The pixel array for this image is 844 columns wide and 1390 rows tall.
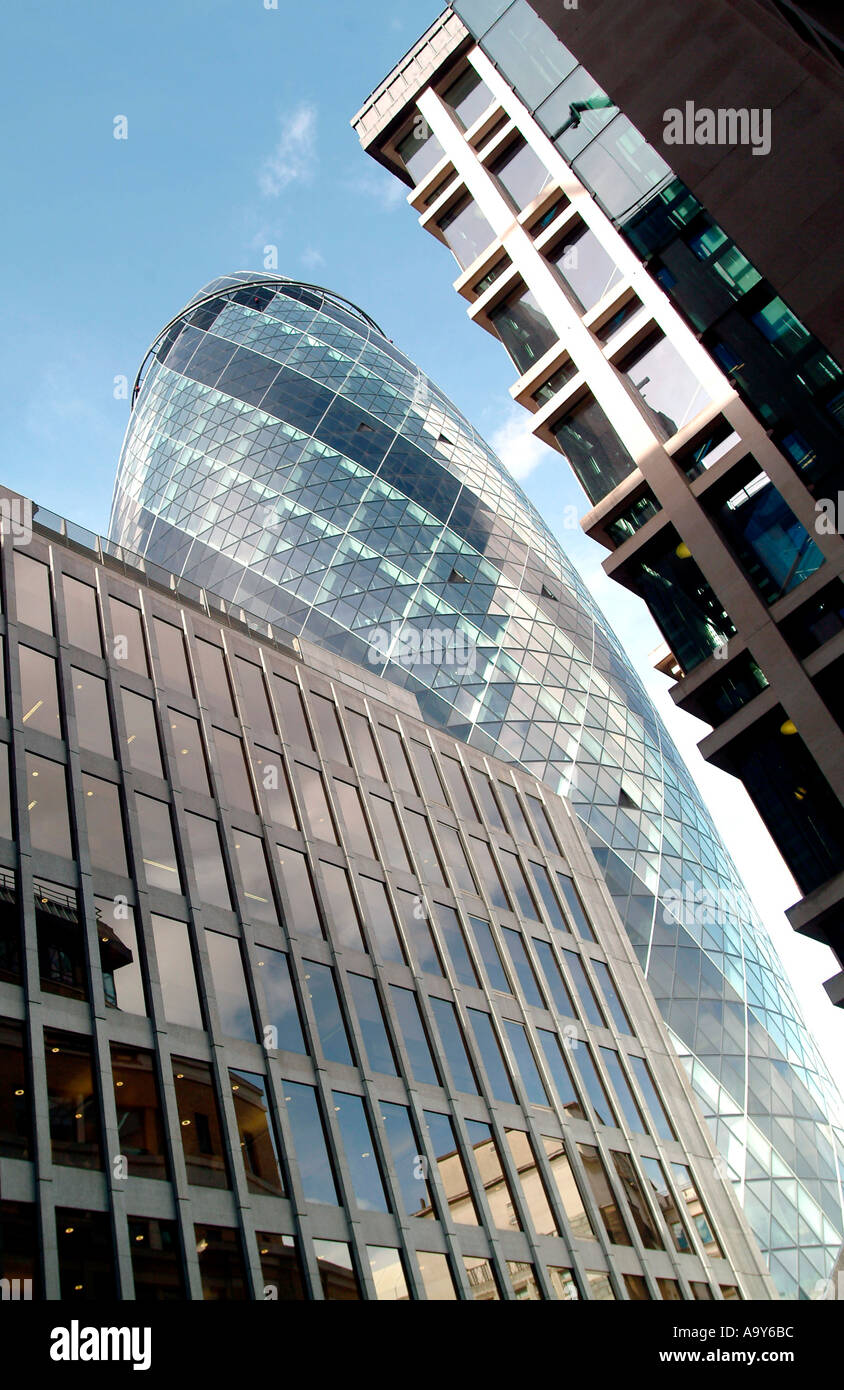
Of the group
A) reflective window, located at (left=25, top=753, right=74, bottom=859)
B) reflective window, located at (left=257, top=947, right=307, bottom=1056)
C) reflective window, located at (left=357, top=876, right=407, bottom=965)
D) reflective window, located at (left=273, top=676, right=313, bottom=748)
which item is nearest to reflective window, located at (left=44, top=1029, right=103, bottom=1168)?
reflective window, located at (left=25, top=753, right=74, bottom=859)

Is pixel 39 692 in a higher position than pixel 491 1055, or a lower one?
higher

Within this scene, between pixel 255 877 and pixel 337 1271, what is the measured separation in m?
8.72

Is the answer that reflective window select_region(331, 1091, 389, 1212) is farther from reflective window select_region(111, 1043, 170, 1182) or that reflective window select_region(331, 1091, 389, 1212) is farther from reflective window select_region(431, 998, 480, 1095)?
reflective window select_region(111, 1043, 170, 1182)

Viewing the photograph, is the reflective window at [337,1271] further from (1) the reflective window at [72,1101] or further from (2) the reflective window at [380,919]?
(2) the reflective window at [380,919]

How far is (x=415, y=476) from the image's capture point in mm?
77375

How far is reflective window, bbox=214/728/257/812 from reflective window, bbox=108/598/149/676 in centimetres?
266

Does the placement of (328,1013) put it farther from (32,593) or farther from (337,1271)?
(32,593)

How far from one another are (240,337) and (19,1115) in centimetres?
8358

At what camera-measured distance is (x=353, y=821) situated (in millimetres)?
31547

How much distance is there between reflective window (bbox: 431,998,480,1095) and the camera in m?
28.1

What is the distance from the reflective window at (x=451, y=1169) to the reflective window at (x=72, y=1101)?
31.5ft

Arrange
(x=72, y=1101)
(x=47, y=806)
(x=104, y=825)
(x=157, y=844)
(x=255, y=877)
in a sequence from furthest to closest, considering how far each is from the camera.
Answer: (x=255, y=877) < (x=157, y=844) < (x=104, y=825) < (x=47, y=806) < (x=72, y=1101)

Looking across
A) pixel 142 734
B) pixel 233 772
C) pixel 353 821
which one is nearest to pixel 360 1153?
pixel 233 772
